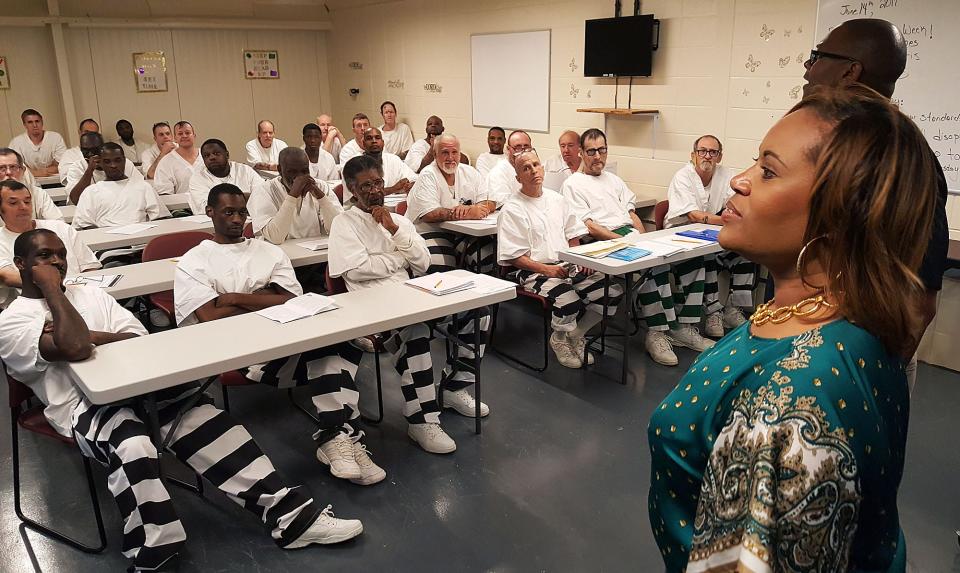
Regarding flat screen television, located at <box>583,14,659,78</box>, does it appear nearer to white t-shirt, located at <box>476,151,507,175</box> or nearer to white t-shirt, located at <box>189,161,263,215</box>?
white t-shirt, located at <box>476,151,507,175</box>

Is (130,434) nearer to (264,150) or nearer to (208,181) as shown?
(208,181)

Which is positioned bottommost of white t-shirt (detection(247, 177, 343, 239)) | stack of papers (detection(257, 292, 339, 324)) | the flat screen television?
stack of papers (detection(257, 292, 339, 324))

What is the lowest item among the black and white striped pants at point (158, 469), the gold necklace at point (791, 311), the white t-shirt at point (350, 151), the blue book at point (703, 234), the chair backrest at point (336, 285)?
the black and white striped pants at point (158, 469)

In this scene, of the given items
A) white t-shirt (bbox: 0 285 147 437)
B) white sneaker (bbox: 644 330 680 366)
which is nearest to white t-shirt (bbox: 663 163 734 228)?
white sneaker (bbox: 644 330 680 366)

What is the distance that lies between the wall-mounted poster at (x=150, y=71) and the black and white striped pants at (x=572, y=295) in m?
7.22

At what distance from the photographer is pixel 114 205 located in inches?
194

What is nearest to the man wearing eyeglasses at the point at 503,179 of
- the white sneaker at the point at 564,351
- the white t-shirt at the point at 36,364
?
the white sneaker at the point at 564,351

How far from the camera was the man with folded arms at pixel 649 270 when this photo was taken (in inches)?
165

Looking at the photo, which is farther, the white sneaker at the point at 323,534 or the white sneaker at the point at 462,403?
the white sneaker at the point at 462,403

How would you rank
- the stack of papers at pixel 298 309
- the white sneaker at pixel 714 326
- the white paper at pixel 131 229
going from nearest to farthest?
the stack of papers at pixel 298 309 → the white paper at pixel 131 229 → the white sneaker at pixel 714 326

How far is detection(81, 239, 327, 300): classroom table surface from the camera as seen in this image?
3.16 m

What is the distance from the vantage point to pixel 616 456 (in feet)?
9.95

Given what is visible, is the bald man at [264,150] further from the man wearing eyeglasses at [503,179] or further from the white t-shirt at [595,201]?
the white t-shirt at [595,201]

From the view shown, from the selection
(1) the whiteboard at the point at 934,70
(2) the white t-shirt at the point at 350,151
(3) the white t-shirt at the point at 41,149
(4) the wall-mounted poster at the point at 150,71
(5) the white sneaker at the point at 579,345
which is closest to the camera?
(1) the whiteboard at the point at 934,70
